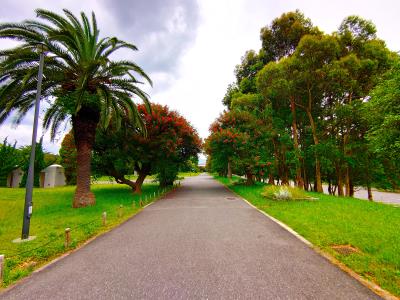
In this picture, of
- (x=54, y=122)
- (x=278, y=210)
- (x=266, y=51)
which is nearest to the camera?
(x=278, y=210)

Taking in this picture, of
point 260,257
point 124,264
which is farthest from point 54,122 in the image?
point 260,257

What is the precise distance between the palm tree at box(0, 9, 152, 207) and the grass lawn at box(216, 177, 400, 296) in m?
10.1

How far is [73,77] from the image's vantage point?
1133 centimetres

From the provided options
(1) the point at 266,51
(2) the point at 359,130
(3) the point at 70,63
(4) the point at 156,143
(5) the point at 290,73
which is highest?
(1) the point at 266,51

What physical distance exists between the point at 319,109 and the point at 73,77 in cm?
1989

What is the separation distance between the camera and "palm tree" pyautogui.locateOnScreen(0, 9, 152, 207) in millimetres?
9578

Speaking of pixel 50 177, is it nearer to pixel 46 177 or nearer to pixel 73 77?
pixel 46 177

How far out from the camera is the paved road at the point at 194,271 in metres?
3.19

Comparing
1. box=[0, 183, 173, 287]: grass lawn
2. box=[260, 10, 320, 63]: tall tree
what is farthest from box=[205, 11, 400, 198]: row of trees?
box=[0, 183, 173, 287]: grass lawn

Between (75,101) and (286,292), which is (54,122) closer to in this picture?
(75,101)

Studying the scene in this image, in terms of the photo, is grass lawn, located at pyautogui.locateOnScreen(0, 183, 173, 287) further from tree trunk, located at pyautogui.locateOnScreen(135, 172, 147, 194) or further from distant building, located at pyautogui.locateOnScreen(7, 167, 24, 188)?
distant building, located at pyautogui.locateOnScreen(7, 167, 24, 188)

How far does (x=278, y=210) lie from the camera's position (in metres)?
9.45

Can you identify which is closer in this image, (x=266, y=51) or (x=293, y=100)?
(x=293, y=100)

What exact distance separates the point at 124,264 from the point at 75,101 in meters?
9.40
